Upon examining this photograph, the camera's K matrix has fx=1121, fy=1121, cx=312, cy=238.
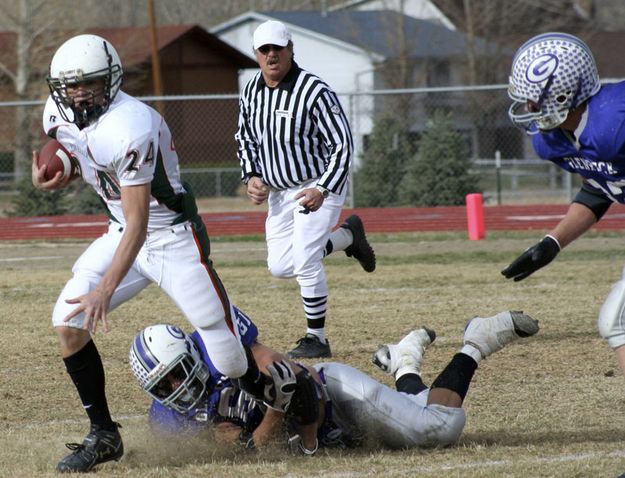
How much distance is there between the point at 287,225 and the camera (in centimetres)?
681

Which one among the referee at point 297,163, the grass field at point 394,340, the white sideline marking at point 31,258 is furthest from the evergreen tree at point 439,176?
the referee at point 297,163

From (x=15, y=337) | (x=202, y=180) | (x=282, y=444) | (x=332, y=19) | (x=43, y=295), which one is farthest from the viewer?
(x=332, y=19)

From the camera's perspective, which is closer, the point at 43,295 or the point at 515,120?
the point at 515,120

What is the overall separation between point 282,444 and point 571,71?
1817mm

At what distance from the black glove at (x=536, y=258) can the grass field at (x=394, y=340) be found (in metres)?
0.70

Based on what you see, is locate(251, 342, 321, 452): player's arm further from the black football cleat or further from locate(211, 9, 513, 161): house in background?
locate(211, 9, 513, 161): house in background

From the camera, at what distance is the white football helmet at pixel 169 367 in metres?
4.01

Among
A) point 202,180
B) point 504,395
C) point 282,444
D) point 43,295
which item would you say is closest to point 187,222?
point 282,444

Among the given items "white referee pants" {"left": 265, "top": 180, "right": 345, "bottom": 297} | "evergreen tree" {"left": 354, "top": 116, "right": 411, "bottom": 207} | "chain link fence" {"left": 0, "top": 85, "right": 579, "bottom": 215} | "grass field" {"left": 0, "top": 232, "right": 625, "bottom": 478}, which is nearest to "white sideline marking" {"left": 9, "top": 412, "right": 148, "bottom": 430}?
"grass field" {"left": 0, "top": 232, "right": 625, "bottom": 478}

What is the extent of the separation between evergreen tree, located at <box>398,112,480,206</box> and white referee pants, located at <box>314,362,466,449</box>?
11.7m

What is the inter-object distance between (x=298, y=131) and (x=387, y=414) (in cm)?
274

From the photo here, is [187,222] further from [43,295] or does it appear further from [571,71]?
[43,295]

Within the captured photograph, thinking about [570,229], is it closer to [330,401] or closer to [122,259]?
[330,401]

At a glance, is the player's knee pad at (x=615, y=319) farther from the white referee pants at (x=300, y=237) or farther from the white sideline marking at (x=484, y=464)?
the white referee pants at (x=300, y=237)
